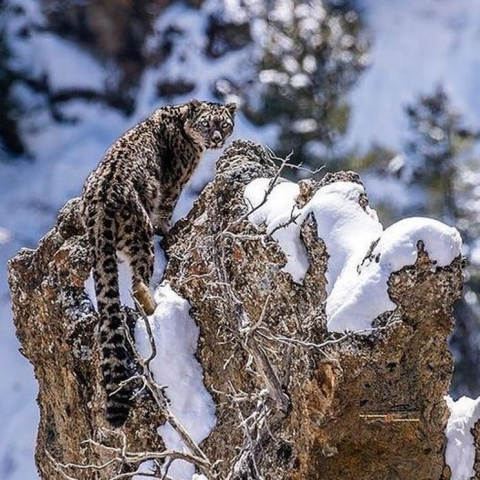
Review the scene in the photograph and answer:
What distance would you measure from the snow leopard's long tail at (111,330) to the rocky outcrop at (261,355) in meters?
0.17

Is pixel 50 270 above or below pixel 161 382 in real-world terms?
above

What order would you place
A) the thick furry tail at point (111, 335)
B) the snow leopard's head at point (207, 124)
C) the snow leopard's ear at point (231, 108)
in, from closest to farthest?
1. the thick furry tail at point (111, 335)
2. the snow leopard's head at point (207, 124)
3. the snow leopard's ear at point (231, 108)

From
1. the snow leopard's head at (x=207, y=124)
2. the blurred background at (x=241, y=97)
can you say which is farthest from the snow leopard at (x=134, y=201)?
the blurred background at (x=241, y=97)

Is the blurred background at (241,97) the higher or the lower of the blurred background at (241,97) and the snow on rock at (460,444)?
the higher

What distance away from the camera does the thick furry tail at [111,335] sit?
848cm

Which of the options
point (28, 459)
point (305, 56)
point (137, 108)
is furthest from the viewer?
point (137, 108)

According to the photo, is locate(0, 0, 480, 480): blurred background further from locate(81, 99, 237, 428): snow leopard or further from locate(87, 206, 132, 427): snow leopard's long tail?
locate(87, 206, 132, 427): snow leopard's long tail

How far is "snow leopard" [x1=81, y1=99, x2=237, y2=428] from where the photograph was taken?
8.55 metres

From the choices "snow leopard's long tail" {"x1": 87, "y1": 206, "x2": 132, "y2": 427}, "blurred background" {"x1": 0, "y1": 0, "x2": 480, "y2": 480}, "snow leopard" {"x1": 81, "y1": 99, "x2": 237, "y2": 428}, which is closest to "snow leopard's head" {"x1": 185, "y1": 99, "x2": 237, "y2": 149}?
"snow leopard" {"x1": 81, "y1": 99, "x2": 237, "y2": 428}

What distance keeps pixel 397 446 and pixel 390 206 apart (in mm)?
14164

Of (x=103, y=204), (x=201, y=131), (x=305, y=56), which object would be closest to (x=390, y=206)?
(x=305, y=56)

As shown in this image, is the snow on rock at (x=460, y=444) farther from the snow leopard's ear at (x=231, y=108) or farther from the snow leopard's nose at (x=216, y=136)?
the snow leopard's ear at (x=231, y=108)

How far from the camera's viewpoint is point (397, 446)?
7.34 meters

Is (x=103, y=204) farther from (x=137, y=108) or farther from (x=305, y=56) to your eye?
(x=137, y=108)
